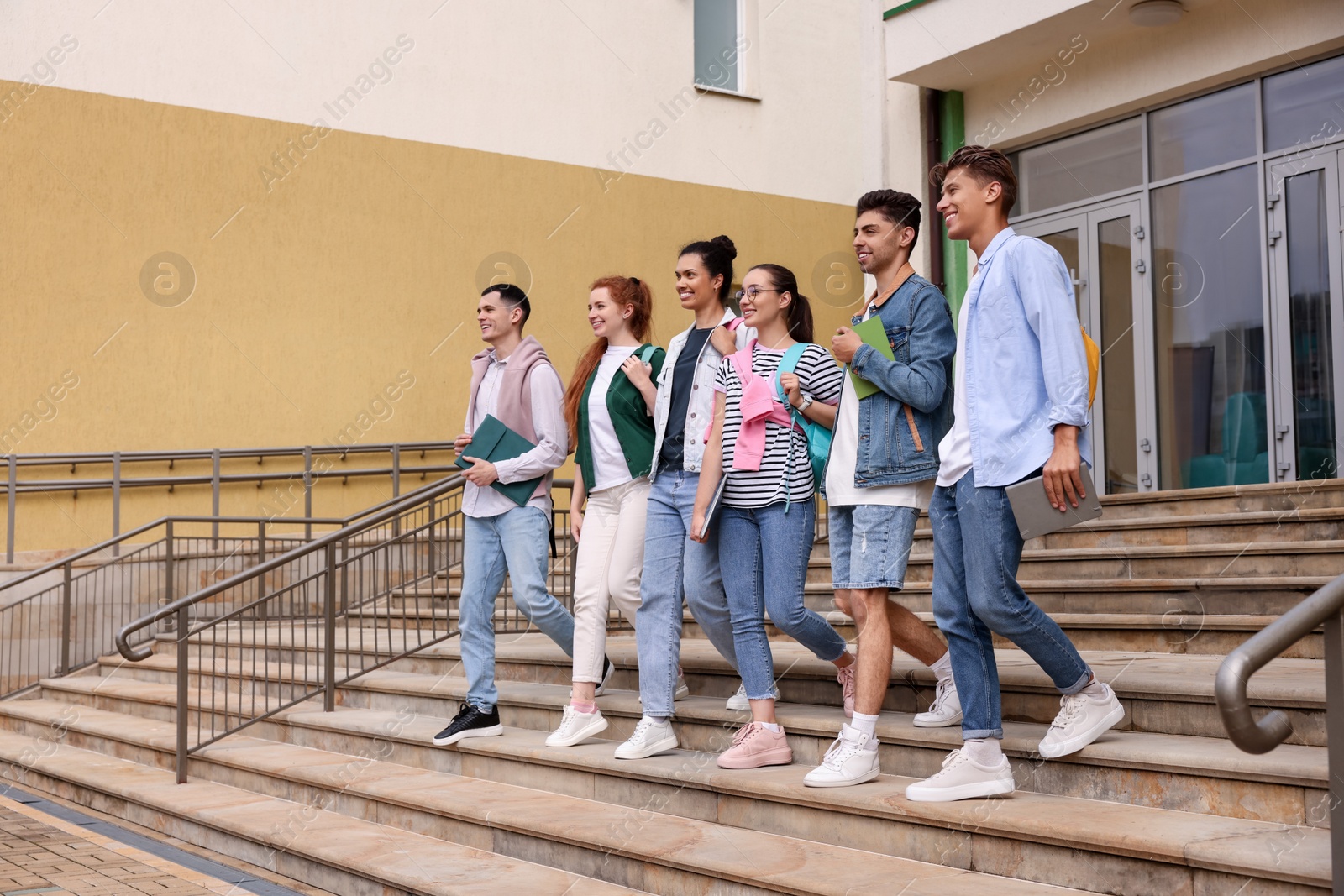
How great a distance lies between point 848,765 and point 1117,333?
7145mm

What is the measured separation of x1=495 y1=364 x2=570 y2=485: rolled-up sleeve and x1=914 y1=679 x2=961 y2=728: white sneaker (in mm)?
1989

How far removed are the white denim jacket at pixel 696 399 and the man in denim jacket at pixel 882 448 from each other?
0.65m

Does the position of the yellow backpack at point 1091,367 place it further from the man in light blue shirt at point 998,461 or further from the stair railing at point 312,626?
the stair railing at point 312,626

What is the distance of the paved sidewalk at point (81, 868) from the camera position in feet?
15.5

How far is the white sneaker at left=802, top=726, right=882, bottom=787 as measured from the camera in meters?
4.09

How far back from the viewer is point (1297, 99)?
9078 millimetres

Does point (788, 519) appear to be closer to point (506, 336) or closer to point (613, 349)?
point (613, 349)

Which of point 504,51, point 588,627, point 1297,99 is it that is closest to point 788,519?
point 588,627

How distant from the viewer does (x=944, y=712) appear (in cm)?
438

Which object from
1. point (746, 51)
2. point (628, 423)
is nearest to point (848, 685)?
point (628, 423)

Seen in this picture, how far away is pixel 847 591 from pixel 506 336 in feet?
7.60

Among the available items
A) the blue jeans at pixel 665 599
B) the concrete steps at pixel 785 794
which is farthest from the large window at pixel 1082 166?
the blue jeans at pixel 665 599

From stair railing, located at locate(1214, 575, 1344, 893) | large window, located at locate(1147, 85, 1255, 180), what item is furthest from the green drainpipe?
stair railing, located at locate(1214, 575, 1344, 893)

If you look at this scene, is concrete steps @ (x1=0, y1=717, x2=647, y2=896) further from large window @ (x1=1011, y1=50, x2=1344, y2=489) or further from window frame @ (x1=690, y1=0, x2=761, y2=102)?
window frame @ (x1=690, y1=0, x2=761, y2=102)
